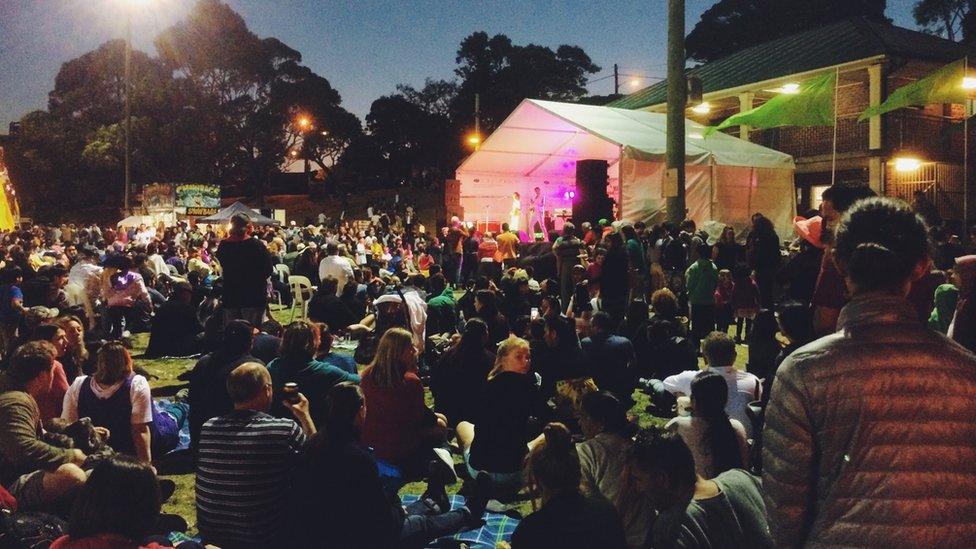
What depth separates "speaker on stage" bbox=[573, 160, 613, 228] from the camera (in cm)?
1791

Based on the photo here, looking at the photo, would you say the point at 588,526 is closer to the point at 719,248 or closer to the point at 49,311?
the point at 49,311

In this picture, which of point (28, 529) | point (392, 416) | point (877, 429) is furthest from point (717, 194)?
point (877, 429)

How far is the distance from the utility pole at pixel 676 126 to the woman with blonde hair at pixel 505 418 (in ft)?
27.2

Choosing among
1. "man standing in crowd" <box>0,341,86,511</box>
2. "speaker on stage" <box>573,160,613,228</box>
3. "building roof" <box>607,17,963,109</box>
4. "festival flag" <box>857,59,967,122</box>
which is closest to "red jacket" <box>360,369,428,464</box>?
"man standing in crowd" <box>0,341,86,511</box>

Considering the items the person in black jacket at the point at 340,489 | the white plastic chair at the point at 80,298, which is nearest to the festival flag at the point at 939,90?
the person in black jacket at the point at 340,489

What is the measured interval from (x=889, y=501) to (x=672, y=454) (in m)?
1.11

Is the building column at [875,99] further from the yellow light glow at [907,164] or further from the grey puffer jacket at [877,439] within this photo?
the grey puffer jacket at [877,439]

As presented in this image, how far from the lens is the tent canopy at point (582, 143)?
1700cm

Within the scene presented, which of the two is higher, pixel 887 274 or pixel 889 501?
pixel 887 274

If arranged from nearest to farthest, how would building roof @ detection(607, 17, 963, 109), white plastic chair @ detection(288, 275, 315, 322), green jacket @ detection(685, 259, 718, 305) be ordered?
green jacket @ detection(685, 259, 718, 305)
white plastic chair @ detection(288, 275, 315, 322)
building roof @ detection(607, 17, 963, 109)

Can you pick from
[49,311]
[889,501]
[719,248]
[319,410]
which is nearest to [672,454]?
[889,501]

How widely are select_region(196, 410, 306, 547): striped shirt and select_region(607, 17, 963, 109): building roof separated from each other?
19497mm

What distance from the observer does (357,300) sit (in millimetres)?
10094

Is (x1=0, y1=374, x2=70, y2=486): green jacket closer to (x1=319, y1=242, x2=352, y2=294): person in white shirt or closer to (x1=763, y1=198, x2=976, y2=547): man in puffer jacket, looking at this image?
(x1=763, y1=198, x2=976, y2=547): man in puffer jacket
